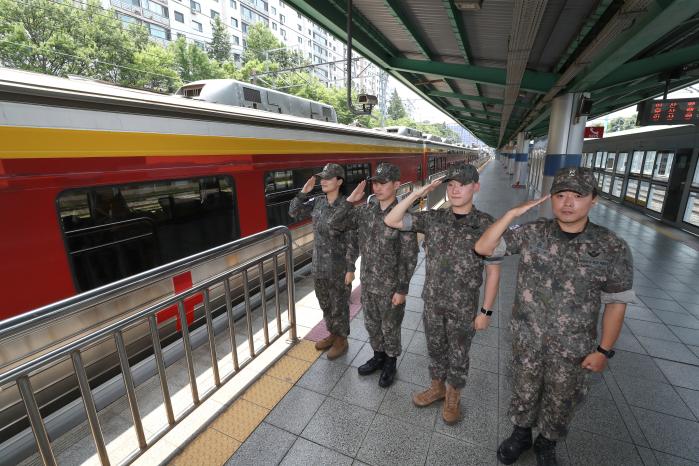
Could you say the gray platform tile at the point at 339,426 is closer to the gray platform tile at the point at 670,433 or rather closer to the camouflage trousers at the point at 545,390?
the camouflage trousers at the point at 545,390

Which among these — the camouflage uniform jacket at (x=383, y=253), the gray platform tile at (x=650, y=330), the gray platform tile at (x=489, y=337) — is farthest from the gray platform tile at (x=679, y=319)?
the camouflage uniform jacket at (x=383, y=253)

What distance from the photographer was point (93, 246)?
2.77m

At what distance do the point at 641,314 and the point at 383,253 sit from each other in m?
3.96

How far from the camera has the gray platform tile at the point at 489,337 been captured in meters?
3.60

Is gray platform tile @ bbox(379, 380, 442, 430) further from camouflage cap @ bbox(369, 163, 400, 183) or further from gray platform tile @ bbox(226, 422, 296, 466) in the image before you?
camouflage cap @ bbox(369, 163, 400, 183)

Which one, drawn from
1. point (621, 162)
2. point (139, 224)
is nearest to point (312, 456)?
point (139, 224)

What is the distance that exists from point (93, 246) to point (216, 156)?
1505mm

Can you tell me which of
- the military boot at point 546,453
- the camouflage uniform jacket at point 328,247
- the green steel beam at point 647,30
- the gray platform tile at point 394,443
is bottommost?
the gray platform tile at point 394,443

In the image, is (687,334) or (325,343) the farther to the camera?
(687,334)

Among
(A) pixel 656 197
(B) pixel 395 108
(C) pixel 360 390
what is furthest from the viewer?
(B) pixel 395 108

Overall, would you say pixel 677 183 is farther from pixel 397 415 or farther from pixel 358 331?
pixel 397 415

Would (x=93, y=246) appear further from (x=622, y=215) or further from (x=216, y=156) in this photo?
(x=622, y=215)

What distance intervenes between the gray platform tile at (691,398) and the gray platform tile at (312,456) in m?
2.81

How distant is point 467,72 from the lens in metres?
7.96
